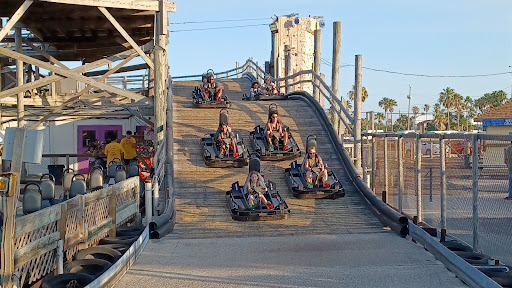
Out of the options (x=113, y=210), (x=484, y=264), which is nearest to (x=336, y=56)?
(x=113, y=210)

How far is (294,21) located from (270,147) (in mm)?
39170

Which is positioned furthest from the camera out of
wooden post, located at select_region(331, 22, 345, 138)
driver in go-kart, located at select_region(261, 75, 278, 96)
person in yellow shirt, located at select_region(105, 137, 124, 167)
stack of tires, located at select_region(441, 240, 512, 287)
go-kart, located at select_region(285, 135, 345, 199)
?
driver in go-kart, located at select_region(261, 75, 278, 96)

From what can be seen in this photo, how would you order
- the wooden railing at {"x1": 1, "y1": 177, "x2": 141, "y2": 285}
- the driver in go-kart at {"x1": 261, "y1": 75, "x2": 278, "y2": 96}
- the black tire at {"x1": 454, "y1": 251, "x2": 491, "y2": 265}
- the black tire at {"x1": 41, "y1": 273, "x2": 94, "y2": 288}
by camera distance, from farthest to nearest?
the driver in go-kart at {"x1": 261, "y1": 75, "x2": 278, "y2": 96}
the black tire at {"x1": 454, "y1": 251, "x2": 491, "y2": 265}
the black tire at {"x1": 41, "y1": 273, "x2": 94, "y2": 288}
the wooden railing at {"x1": 1, "y1": 177, "x2": 141, "y2": 285}

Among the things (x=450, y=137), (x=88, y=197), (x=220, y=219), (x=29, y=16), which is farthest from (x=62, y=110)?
(x=450, y=137)

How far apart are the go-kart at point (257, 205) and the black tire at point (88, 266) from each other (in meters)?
4.93

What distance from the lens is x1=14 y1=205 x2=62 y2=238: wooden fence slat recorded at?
22.5 ft

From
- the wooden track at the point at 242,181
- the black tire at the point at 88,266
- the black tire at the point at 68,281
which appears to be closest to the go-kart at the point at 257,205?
the wooden track at the point at 242,181

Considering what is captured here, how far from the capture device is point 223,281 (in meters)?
8.42

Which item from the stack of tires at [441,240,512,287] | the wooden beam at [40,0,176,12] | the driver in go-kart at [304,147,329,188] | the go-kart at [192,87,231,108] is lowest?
the stack of tires at [441,240,512,287]

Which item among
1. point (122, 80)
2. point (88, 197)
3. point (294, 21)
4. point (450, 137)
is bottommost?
point (88, 197)

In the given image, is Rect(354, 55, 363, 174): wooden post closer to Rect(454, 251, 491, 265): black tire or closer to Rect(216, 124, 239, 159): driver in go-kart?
Rect(216, 124, 239, 159): driver in go-kart

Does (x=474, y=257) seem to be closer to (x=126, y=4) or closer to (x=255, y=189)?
(x=255, y=189)

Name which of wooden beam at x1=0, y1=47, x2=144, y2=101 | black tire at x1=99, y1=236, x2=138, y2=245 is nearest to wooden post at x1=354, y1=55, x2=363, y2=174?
wooden beam at x1=0, y1=47, x2=144, y2=101

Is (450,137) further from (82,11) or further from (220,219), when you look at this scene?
(82,11)
